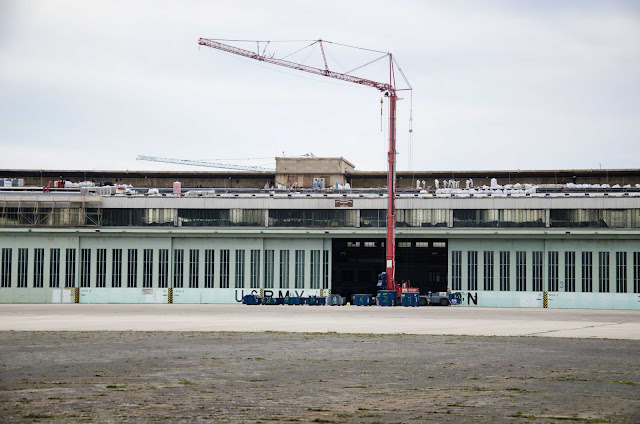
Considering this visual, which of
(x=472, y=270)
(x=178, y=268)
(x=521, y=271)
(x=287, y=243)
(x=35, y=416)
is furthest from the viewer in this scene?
(x=287, y=243)

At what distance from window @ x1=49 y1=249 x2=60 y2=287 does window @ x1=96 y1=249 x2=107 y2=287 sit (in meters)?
4.51

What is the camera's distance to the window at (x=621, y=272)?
295 feet

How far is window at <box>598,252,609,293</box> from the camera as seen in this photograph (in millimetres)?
→ 90250

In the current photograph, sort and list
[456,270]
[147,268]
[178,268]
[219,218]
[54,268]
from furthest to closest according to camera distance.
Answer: [219,218] < [178,268] < [147,268] < [54,268] < [456,270]

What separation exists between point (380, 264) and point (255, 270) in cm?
3487

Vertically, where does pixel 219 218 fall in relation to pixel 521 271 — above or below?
above

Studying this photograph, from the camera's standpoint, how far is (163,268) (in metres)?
95.8

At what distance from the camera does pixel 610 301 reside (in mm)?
89562

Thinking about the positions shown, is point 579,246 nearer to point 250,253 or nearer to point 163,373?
point 250,253

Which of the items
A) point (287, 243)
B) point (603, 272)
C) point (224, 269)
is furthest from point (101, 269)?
point (603, 272)

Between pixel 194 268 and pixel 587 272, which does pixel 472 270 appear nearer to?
pixel 587 272

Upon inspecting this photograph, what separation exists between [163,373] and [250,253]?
72.1 m

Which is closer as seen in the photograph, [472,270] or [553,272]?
[553,272]

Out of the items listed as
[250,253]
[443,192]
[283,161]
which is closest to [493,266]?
[443,192]
